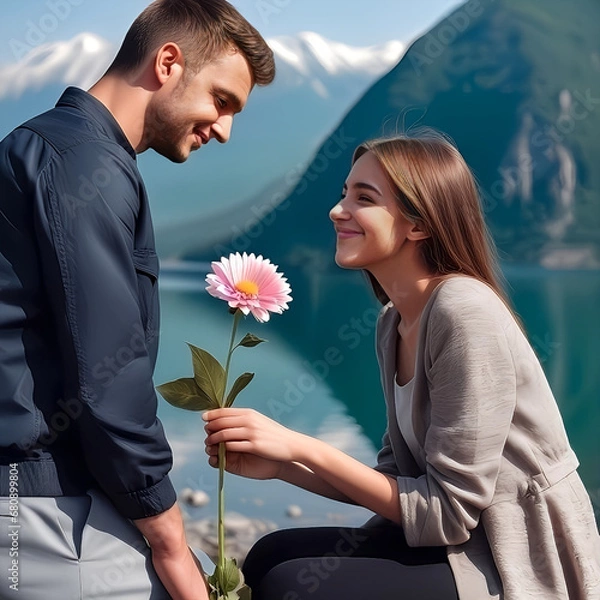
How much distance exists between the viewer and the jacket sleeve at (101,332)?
3.61 feet

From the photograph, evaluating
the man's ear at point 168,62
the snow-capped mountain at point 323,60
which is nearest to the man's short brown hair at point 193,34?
the man's ear at point 168,62

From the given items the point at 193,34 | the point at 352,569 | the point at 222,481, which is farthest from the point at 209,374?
the point at 193,34

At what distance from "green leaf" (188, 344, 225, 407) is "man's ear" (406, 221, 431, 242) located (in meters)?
0.43

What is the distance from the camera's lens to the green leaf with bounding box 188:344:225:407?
128 cm

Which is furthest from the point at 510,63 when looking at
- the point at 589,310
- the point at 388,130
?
the point at 388,130

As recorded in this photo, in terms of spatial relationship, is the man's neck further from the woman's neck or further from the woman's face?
the woman's neck

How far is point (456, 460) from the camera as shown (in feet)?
4.48

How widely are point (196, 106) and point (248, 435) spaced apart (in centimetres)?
49

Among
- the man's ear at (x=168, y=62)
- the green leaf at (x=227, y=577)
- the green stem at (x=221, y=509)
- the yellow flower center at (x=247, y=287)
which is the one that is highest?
the man's ear at (x=168, y=62)

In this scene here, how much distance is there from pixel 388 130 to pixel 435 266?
13.2 inches

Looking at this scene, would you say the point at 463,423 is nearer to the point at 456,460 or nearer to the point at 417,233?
the point at 456,460

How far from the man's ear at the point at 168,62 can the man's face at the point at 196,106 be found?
0.5 inches

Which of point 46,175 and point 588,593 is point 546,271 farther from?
point 46,175

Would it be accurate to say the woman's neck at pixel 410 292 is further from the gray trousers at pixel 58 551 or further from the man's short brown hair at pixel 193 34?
the gray trousers at pixel 58 551
